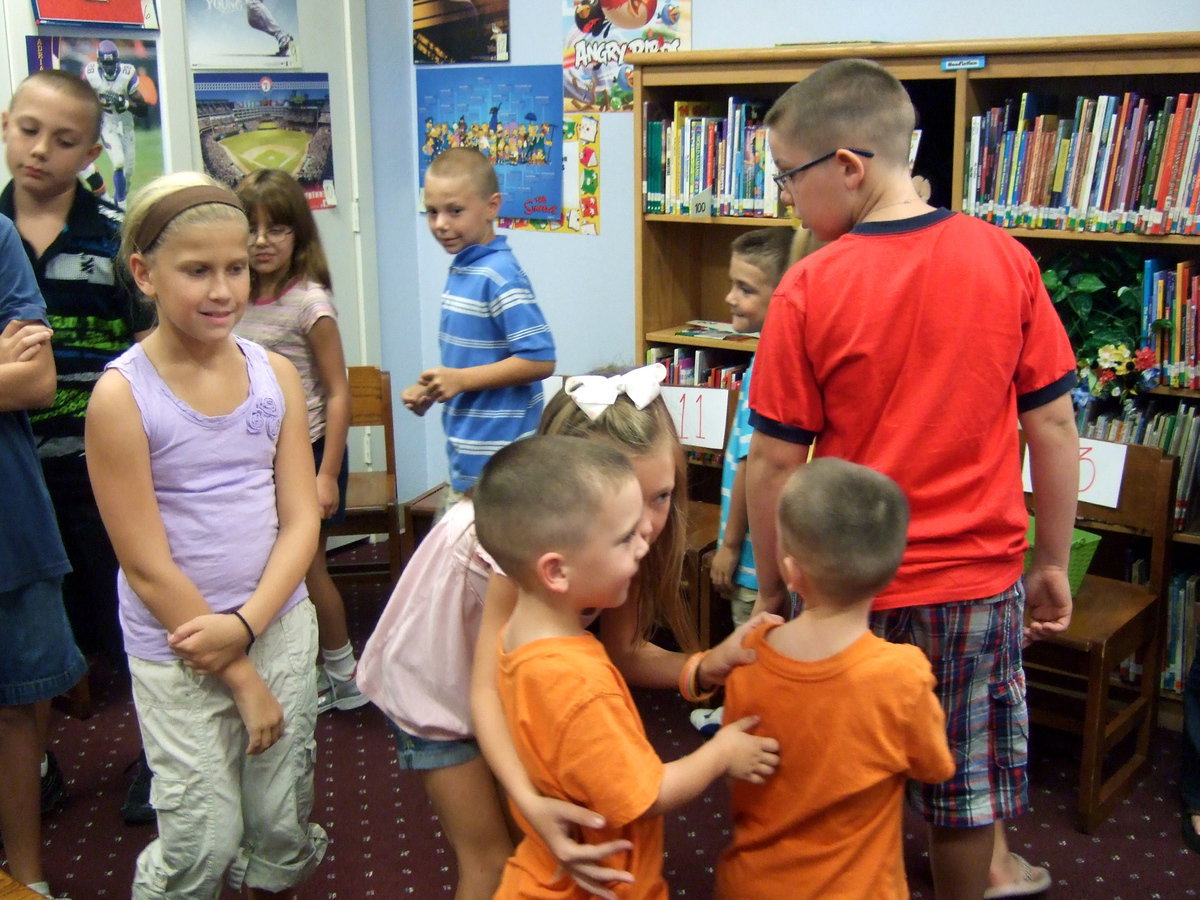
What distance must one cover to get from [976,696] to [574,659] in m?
0.88

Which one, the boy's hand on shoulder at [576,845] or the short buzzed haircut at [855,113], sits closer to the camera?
the boy's hand on shoulder at [576,845]

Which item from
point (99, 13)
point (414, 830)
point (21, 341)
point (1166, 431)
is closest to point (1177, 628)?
point (1166, 431)

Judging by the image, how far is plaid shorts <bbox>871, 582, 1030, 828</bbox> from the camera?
1.74 meters

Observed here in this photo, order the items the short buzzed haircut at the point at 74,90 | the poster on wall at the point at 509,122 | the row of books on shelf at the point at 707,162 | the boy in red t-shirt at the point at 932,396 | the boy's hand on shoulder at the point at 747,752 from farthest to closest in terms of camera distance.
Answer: the poster on wall at the point at 509,122 < the row of books on shelf at the point at 707,162 < the short buzzed haircut at the point at 74,90 < the boy in red t-shirt at the point at 932,396 < the boy's hand on shoulder at the point at 747,752

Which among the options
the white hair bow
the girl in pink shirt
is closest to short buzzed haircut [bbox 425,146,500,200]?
the girl in pink shirt

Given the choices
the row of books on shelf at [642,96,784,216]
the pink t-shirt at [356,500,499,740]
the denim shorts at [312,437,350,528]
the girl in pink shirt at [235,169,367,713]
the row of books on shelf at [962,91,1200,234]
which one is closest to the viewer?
the pink t-shirt at [356,500,499,740]

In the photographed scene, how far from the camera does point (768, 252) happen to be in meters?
2.61

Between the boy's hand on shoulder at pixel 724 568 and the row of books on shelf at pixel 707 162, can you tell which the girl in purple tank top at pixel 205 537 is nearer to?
the boy's hand on shoulder at pixel 724 568

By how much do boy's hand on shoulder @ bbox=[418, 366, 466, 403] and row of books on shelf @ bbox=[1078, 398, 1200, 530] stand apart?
157cm

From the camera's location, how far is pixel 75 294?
232cm

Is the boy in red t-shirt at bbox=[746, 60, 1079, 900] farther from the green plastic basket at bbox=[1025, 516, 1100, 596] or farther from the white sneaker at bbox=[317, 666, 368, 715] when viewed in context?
the white sneaker at bbox=[317, 666, 368, 715]

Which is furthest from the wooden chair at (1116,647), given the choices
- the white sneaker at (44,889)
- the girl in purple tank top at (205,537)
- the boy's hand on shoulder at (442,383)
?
the white sneaker at (44,889)

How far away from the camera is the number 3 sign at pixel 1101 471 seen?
8.61ft

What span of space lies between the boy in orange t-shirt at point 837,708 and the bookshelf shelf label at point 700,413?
65.8 inches
